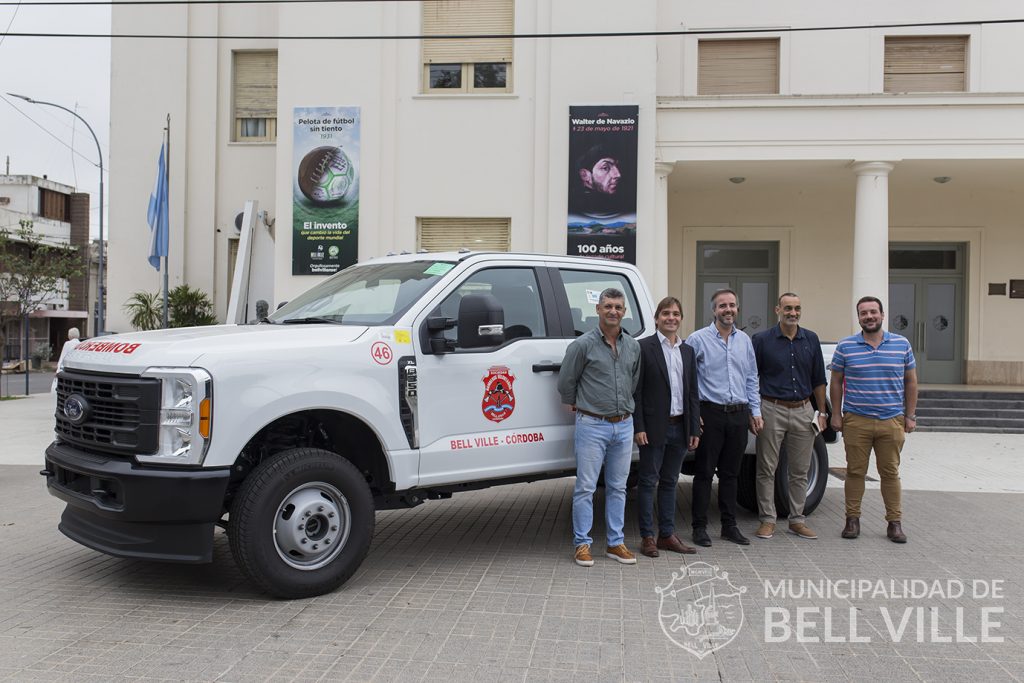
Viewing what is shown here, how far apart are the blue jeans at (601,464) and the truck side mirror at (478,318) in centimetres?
92

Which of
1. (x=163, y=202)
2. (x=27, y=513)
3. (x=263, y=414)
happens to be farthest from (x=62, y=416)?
(x=163, y=202)

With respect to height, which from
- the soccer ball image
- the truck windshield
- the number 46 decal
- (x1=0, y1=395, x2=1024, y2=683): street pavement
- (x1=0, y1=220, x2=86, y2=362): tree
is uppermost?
the soccer ball image

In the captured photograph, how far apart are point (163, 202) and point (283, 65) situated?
11.7ft

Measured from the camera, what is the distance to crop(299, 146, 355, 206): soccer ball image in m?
15.7

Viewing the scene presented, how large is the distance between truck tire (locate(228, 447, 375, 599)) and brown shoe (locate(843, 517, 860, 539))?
3.89m

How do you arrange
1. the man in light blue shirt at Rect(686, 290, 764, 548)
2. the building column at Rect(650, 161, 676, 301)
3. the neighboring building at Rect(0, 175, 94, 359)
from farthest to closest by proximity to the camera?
the neighboring building at Rect(0, 175, 94, 359) < the building column at Rect(650, 161, 676, 301) < the man in light blue shirt at Rect(686, 290, 764, 548)

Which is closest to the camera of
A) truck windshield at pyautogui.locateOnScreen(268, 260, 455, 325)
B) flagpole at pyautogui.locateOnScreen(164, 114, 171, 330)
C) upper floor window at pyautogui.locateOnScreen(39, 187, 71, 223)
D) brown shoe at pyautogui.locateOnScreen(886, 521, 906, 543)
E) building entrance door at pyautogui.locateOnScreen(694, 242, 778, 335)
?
truck windshield at pyautogui.locateOnScreen(268, 260, 455, 325)

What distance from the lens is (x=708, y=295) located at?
60.0 feet

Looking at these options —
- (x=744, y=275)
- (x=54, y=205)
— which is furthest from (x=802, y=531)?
(x=54, y=205)

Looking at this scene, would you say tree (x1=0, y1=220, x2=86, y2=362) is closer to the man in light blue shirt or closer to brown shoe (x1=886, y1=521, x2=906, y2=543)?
the man in light blue shirt

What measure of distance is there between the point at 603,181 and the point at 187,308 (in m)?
8.92

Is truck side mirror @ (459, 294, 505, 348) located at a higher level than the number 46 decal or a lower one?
higher

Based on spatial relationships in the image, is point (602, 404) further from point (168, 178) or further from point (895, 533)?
point (168, 178)

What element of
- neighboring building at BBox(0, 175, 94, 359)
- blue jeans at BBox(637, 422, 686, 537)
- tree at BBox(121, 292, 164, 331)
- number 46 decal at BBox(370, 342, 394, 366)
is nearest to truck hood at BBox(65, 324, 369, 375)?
number 46 decal at BBox(370, 342, 394, 366)
